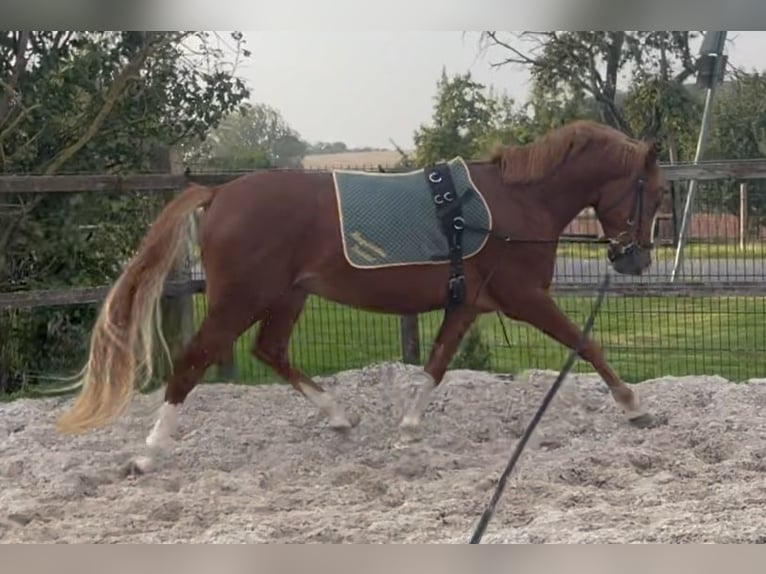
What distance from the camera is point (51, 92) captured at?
300cm

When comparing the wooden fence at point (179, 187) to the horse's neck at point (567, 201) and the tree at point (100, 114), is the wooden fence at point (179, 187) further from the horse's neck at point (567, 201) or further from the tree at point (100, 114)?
the horse's neck at point (567, 201)

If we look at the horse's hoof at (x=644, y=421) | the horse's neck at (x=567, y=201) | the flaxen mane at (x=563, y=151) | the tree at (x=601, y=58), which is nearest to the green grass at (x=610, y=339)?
the horse's hoof at (x=644, y=421)

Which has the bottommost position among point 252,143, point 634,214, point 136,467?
point 136,467

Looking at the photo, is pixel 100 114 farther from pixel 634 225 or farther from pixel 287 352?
pixel 634 225

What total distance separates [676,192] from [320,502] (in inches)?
47.1

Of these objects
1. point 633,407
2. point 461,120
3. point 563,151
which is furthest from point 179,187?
point 633,407

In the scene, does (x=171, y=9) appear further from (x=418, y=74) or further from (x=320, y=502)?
(x=320, y=502)

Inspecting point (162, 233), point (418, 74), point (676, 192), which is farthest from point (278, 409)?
point (676, 192)

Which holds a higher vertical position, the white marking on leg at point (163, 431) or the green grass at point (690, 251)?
the green grass at point (690, 251)

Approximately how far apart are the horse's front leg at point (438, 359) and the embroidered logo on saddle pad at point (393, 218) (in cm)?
16

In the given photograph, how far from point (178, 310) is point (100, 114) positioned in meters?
0.53

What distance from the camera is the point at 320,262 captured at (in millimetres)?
3025

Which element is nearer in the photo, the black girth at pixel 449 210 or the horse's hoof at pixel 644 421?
the black girth at pixel 449 210

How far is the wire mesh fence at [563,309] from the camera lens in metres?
3.03
